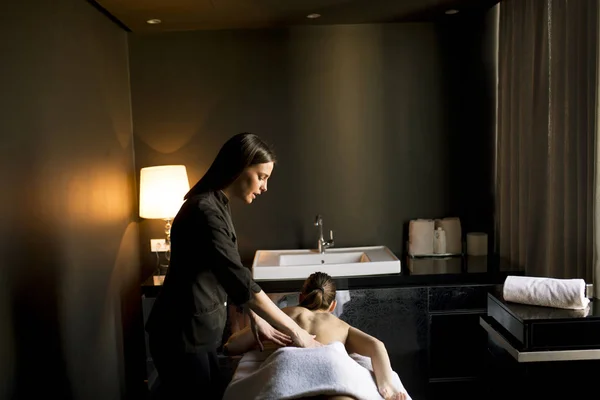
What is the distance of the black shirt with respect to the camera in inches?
66.4

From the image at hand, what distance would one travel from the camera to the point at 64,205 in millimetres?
2213

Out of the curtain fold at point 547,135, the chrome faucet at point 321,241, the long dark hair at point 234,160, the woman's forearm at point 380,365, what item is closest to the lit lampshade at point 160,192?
the chrome faucet at point 321,241

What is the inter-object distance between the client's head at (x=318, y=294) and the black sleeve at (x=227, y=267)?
0.50 meters

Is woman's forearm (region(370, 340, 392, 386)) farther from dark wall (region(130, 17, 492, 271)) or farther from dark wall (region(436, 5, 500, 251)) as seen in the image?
dark wall (region(436, 5, 500, 251))

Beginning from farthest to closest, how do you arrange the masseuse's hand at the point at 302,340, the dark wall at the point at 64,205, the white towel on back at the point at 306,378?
the dark wall at the point at 64,205
the masseuse's hand at the point at 302,340
the white towel on back at the point at 306,378

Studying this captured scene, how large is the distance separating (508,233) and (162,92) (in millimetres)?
2149

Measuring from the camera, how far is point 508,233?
10.0 feet

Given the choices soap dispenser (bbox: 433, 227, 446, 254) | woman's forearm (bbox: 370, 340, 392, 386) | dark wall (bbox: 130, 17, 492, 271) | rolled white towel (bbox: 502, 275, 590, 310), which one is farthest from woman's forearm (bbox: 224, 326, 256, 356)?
soap dispenser (bbox: 433, 227, 446, 254)

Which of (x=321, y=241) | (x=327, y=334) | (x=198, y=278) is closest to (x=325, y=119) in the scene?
(x=321, y=241)

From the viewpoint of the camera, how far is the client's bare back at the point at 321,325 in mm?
1936

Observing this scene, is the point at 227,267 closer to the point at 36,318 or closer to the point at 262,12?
the point at 36,318

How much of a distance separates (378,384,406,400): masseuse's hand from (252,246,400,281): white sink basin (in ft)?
3.60

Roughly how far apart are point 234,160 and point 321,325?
Result: 696 mm

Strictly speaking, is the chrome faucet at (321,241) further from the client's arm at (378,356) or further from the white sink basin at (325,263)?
the client's arm at (378,356)
